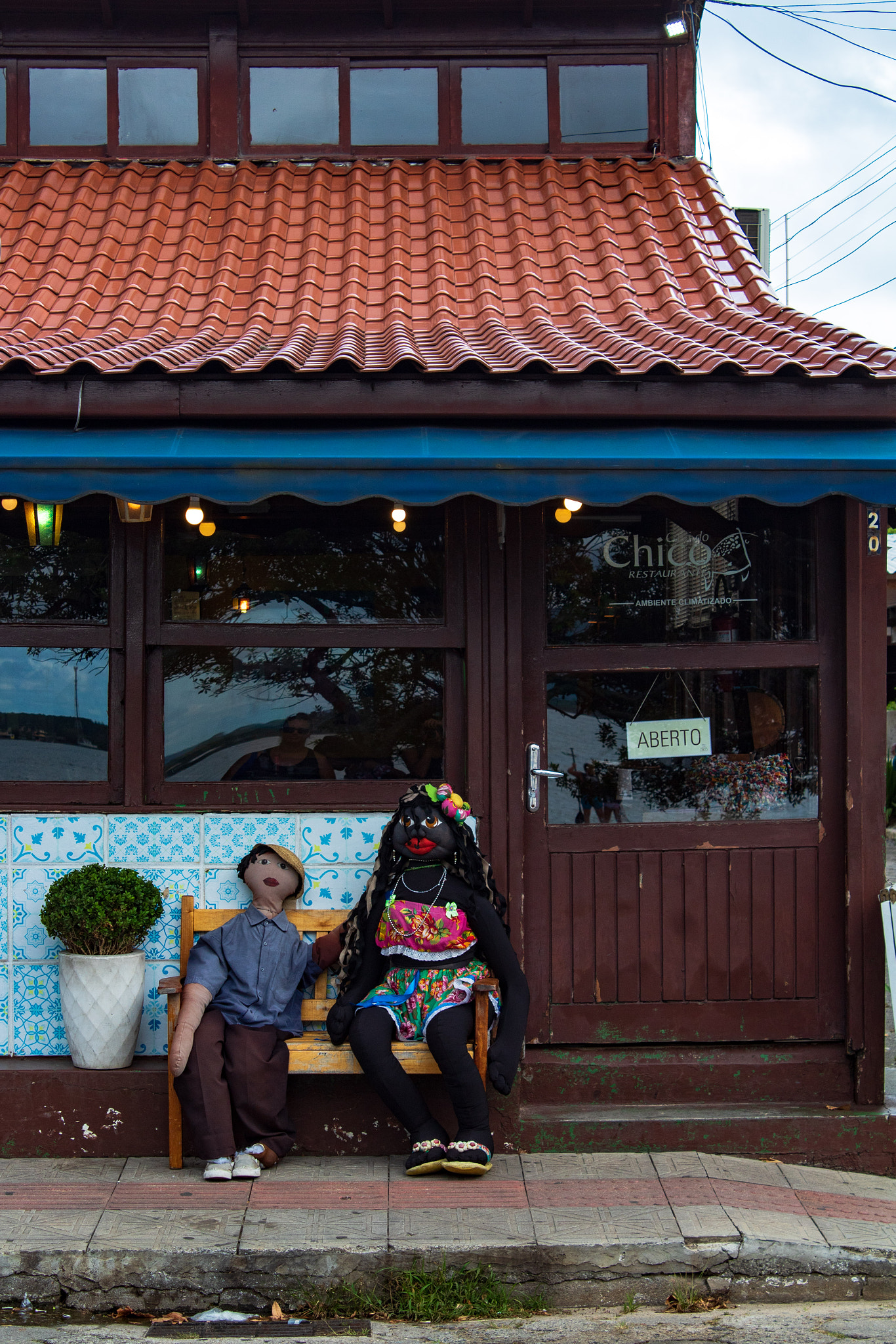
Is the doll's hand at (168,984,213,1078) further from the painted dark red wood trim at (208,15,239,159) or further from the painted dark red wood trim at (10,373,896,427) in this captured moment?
the painted dark red wood trim at (208,15,239,159)

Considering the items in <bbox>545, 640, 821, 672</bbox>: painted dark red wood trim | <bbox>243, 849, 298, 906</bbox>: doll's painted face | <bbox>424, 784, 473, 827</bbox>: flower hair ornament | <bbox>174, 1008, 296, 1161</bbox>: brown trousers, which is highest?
<bbox>545, 640, 821, 672</bbox>: painted dark red wood trim

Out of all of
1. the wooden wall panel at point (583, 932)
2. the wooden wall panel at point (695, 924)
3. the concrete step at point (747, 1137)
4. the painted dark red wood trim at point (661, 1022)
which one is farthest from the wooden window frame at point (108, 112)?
the concrete step at point (747, 1137)

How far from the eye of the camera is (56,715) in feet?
17.2

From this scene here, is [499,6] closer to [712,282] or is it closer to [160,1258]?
[712,282]

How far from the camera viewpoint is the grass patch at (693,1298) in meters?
3.92

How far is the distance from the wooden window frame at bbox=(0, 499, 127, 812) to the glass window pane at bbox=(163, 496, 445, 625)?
23 cm

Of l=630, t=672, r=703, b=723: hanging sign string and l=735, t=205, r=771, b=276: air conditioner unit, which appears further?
l=735, t=205, r=771, b=276: air conditioner unit

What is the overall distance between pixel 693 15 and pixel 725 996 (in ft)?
18.4

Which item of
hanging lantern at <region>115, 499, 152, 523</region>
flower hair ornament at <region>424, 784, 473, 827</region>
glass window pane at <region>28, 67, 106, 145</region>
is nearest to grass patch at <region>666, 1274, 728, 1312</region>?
flower hair ornament at <region>424, 784, 473, 827</region>

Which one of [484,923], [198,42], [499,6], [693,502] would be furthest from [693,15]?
[484,923]

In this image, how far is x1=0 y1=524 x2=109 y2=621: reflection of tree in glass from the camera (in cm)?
521

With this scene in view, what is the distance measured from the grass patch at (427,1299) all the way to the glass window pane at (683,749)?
2073mm

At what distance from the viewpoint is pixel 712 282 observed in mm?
5594

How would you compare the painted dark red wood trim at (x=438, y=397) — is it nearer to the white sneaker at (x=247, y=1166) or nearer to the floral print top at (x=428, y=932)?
the floral print top at (x=428, y=932)
